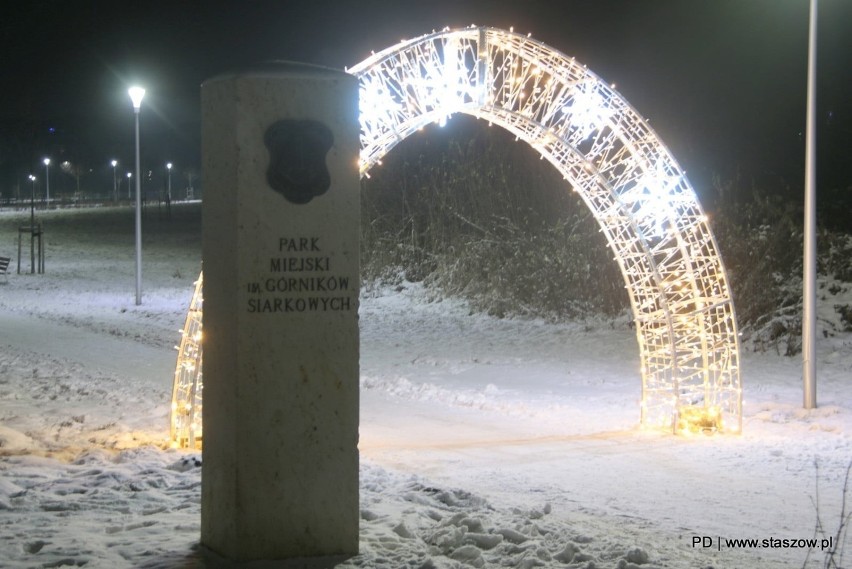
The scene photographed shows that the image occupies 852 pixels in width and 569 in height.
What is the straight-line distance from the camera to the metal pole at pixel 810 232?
13.4 metres

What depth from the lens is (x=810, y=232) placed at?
13.4 m

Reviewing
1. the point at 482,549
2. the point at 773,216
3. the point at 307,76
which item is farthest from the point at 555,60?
the point at 773,216

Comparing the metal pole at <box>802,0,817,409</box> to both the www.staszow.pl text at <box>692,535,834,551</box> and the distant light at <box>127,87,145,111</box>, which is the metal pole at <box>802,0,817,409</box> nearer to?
the www.staszow.pl text at <box>692,535,834,551</box>

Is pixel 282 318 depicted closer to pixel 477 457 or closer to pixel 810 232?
pixel 477 457

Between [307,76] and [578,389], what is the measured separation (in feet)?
35.7

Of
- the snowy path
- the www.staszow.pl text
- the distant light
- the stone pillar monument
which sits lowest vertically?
the www.staszow.pl text

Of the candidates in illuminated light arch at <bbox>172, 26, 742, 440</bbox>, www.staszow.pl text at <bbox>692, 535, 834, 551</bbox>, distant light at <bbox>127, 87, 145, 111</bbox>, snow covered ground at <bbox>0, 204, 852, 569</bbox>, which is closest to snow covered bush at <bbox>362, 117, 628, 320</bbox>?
snow covered ground at <bbox>0, 204, 852, 569</bbox>

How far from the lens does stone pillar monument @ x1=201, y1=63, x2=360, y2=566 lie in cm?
591

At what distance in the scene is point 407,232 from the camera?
32562 millimetres

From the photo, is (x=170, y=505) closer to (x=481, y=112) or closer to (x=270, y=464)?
(x=270, y=464)

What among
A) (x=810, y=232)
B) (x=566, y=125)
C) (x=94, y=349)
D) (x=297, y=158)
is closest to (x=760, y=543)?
(x=297, y=158)

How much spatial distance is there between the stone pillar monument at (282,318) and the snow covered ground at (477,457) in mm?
431

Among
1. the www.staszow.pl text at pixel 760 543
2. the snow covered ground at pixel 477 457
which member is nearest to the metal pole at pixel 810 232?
the snow covered ground at pixel 477 457

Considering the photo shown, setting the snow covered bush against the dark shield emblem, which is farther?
the snow covered bush
